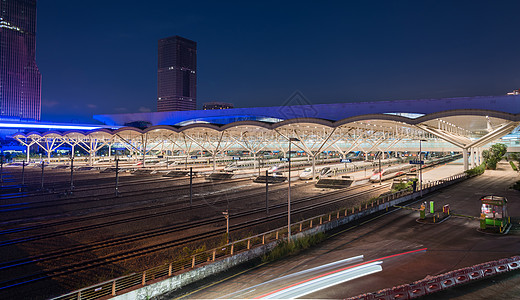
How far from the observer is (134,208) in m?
26.5

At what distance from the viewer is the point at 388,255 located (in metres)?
14.2

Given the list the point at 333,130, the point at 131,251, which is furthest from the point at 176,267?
the point at 333,130

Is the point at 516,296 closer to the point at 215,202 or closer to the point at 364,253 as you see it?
the point at 364,253

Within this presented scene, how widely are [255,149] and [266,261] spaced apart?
45.2m

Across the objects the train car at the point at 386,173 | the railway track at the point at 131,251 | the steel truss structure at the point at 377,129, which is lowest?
the railway track at the point at 131,251

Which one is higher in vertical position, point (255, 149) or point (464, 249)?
point (255, 149)

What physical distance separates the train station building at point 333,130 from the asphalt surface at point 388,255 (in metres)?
7.18

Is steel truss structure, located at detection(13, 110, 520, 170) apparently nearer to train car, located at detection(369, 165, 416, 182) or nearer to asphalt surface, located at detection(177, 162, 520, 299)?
train car, located at detection(369, 165, 416, 182)

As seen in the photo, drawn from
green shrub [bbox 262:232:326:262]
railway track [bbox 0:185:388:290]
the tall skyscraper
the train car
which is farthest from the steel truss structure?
the tall skyscraper

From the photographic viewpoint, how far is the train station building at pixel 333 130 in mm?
37656

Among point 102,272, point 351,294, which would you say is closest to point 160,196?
point 102,272

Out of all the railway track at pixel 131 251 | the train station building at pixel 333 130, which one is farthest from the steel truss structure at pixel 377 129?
the railway track at pixel 131 251

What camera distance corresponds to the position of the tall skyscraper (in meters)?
174

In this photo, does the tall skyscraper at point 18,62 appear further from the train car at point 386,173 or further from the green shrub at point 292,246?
the green shrub at point 292,246
